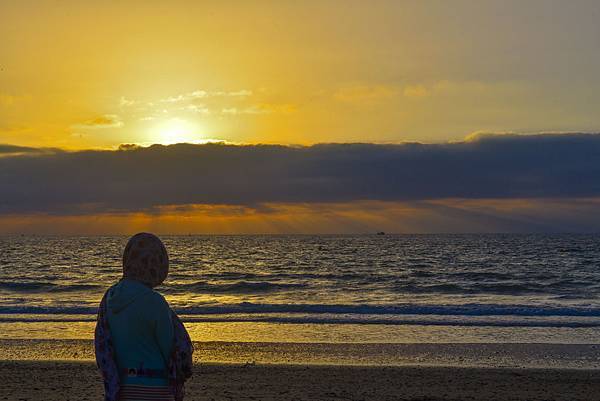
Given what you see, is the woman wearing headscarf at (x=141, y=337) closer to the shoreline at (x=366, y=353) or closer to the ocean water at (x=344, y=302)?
the shoreline at (x=366, y=353)

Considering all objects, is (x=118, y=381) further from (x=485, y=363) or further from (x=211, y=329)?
(x=211, y=329)

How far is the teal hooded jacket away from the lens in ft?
12.6

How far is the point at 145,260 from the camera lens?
12.9ft

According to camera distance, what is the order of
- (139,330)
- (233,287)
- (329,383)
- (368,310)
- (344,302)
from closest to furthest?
(139,330) < (329,383) < (368,310) < (344,302) < (233,287)

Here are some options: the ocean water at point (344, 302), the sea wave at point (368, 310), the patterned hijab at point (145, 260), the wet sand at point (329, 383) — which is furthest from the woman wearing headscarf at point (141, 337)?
the sea wave at point (368, 310)

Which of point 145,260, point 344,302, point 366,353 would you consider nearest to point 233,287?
point 344,302

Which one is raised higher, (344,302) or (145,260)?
(145,260)

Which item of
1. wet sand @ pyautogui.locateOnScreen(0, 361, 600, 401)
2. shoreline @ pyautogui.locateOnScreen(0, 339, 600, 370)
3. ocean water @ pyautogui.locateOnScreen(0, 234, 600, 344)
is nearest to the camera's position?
wet sand @ pyautogui.locateOnScreen(0, 361, 600, 401)

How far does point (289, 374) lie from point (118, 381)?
29.0 ft

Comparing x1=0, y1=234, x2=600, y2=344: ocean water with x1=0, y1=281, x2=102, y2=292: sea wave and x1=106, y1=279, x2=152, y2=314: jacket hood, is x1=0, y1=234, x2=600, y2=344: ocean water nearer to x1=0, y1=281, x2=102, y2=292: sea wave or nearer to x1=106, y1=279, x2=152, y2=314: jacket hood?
x1=0, y1=281, x2=102, y2=292: sea wave

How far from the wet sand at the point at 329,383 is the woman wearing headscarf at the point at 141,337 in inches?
274

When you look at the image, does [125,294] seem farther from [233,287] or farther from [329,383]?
[233,287]

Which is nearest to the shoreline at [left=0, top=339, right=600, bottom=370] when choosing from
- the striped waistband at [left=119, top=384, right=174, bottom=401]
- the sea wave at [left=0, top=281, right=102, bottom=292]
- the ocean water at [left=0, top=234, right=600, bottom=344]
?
the ocean water at [left=0, top=234, right=600, bottom=344]

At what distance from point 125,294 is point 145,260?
0.22m
